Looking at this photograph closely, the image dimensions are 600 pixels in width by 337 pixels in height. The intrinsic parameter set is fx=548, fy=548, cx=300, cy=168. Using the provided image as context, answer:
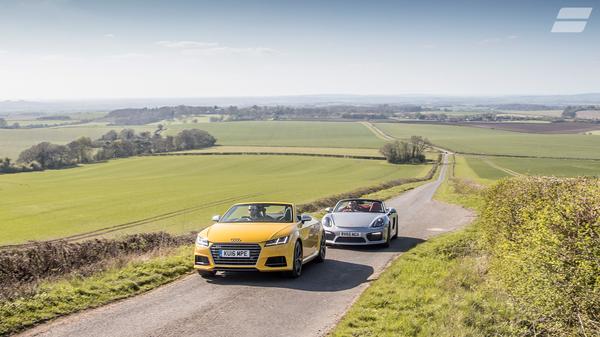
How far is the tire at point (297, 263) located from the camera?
12.0 metres

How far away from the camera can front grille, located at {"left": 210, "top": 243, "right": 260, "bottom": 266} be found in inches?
454

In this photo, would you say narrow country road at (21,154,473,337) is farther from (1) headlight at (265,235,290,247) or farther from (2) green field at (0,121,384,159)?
(2) green field at (0,121,384,159)

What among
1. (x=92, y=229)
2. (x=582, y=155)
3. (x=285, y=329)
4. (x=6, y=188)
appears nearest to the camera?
(x=285, y=329)

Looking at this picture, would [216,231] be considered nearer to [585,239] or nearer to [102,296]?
[102,296]

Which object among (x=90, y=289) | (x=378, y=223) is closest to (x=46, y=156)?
(x=378, y=223)

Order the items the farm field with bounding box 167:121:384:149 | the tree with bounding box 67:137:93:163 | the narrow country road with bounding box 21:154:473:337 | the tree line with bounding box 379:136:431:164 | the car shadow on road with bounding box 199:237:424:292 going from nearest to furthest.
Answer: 1. the narrow country road with bounding box 21:154:473:337
2. the car shadow on road with bounding box 199:237:424:292
3. the tree line with bounding box 379:136:431:164
4. the tree with bounding box 67:137:93:163
5. the farm field with bounding box 167:121:384:149

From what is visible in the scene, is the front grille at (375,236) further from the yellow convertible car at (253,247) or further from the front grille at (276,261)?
the front grille at (276,261)

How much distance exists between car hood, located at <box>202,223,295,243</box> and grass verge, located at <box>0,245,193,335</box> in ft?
4.44

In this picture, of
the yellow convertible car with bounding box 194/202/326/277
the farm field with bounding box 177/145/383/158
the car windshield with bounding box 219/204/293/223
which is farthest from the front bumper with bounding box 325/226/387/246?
the farm field with bounding box 177/145/383/158

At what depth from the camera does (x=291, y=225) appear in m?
12.6

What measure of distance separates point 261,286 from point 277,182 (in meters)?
65.5

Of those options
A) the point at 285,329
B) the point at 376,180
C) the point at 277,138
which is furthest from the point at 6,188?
the point at 277,138

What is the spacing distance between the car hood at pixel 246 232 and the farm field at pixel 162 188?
25204mm

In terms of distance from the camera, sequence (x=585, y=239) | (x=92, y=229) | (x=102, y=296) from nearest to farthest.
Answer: (x=585, y=239) → (x=102, y=296) → (x=92, y=229)
